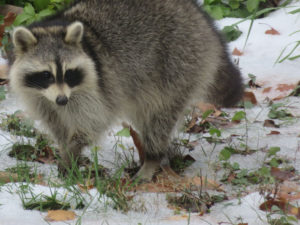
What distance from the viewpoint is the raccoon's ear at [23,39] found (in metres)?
3.68

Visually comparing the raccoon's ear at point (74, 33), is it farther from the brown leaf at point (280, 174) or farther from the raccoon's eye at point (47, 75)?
the brown leaf at point (280, 174)

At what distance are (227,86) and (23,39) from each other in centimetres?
179

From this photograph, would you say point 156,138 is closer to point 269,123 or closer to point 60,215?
point 269,123

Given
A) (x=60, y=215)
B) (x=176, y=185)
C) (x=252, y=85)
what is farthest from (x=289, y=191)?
(x=252, y=85)

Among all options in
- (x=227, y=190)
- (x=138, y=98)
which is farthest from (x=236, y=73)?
(x=227, y=190)

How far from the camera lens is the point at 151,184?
12.3ft

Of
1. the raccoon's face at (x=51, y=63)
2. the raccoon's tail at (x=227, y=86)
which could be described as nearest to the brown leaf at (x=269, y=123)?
the raccoon's tail at (x=227, y=86)

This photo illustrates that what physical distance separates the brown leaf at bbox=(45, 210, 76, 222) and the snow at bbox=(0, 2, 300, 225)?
35mm

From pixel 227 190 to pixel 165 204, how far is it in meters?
0.48

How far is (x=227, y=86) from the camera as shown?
183 inches

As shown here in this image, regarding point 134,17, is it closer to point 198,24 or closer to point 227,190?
point 198,24

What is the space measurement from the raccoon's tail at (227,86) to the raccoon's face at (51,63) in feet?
3.87

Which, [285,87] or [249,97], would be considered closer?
[249,97]

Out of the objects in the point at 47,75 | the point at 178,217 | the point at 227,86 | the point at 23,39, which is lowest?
the point at 178,217
